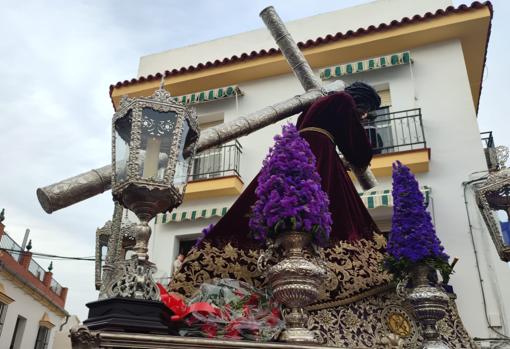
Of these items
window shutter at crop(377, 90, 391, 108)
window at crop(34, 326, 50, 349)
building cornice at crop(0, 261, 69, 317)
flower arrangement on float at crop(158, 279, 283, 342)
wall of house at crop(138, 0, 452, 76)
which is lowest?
flower arrangement on float at crop(158, 279, 283, 342)

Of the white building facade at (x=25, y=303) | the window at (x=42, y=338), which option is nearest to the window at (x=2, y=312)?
the white building facade at (x=25, y=303)

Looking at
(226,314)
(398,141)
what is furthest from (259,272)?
(398,141)

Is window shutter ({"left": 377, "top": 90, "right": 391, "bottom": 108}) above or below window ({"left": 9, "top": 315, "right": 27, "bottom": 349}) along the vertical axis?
above

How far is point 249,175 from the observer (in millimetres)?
9156

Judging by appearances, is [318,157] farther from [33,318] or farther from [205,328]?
[33,318]

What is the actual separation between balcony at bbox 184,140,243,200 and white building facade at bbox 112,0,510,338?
0.02 m

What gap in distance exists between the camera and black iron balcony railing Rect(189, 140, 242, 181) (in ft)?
30.1

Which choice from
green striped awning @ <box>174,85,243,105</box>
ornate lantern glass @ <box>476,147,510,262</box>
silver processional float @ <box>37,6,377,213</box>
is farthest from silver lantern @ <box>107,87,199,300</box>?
green striped awning @ <box>174,85,243,105</box>

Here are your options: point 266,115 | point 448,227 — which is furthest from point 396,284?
point 448,227

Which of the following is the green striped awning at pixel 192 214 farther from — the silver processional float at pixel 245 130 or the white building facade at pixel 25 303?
the white building facade at pixel 25 303

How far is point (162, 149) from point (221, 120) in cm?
751

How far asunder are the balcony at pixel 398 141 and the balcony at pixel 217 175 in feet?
8.37

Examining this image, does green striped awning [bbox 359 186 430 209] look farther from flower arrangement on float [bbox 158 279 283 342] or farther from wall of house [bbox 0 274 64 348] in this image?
wall of house [bbox 0 274 64 348]

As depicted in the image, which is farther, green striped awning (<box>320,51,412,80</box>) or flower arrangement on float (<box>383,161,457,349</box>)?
green striped awning (<box>320,51,412,80</box>)
